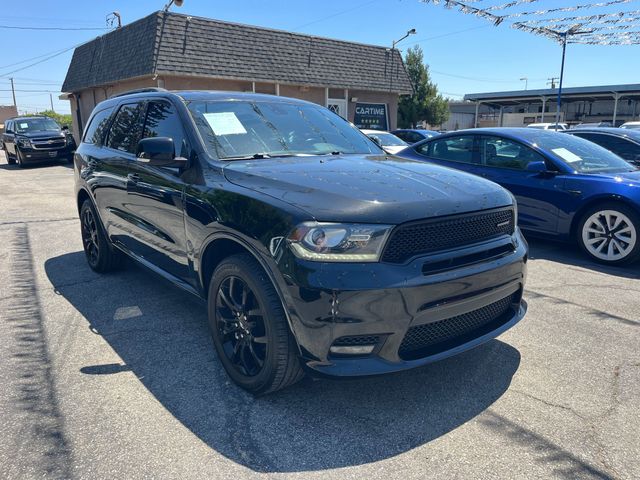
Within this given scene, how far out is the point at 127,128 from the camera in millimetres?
4465

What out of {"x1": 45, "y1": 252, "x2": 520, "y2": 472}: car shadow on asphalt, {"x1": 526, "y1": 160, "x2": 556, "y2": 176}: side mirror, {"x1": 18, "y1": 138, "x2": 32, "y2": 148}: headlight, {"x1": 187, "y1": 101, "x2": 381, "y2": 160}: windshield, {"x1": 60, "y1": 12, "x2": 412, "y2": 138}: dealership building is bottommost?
{"x1": 45, "y1": 252, "x2": 520, "y2": 472}: car shadow on asphalt

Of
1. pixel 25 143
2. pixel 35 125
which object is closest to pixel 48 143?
pixel 25 143

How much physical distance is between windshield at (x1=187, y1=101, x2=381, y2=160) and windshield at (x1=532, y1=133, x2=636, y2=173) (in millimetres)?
3140

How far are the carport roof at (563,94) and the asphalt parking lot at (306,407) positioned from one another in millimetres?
35062

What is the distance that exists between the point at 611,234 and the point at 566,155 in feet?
3.80

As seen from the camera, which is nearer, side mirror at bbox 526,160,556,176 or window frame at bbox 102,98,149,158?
window frame at bbox 102,98,149,158

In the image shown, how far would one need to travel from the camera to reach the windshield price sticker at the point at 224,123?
3.49 metres

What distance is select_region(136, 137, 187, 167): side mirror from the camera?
3207 mm

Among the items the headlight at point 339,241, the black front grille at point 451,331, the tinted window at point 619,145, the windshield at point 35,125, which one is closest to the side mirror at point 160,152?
the headlight at point 339,241

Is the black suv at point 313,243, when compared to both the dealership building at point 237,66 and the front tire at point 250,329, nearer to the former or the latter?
the front tire at point 250,329

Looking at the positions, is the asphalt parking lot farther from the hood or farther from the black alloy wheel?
the hood

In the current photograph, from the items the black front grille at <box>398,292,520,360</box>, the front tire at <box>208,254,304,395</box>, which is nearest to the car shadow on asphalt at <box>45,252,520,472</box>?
the front tire at <box>208,254,304,395</box>

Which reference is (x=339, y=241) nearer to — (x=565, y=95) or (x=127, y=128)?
(x=127, y=128)

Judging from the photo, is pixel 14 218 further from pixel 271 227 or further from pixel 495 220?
pixel 495 220
